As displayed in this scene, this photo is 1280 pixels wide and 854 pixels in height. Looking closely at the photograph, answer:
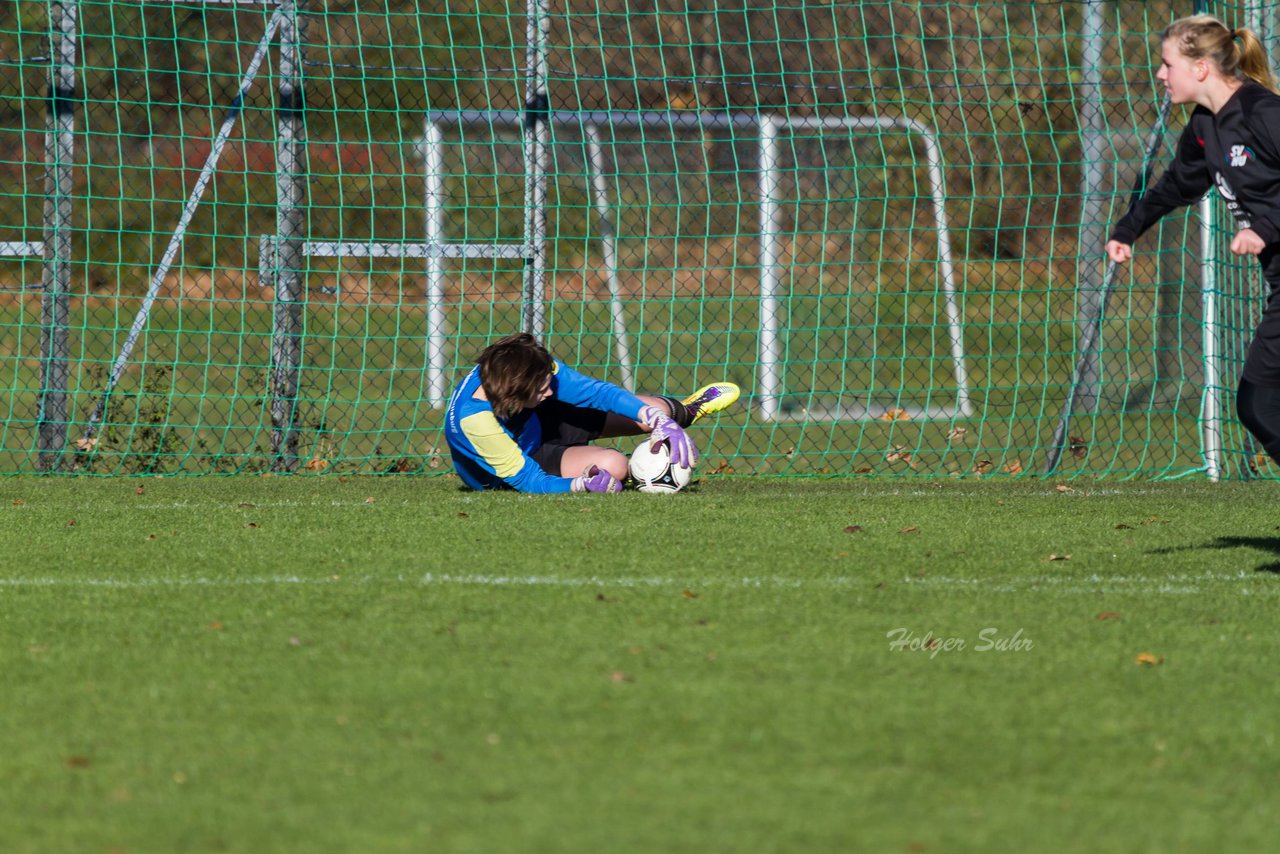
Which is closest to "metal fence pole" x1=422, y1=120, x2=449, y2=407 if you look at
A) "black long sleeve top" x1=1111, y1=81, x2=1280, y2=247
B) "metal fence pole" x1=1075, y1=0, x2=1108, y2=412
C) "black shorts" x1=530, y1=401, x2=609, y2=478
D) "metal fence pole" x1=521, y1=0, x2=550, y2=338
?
"metal fence pole" x1=521, y1=0, x2=550, y2=338

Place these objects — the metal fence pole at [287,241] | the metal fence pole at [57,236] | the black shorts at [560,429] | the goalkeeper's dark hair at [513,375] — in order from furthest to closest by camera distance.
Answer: the metal fence pole at [287,241] < the metal fence pole at [57,236] < the black shorts at [560,429] < the goalkeeper's dark hair at [513,375]

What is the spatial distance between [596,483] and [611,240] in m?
3.04

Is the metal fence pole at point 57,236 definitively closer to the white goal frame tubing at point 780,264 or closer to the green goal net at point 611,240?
the green goal net at point 611,240

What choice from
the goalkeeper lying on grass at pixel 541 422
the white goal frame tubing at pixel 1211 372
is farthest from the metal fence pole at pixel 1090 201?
the goalkeeper lying on grass at pixel 541 422

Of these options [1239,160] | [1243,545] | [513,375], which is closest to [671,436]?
[513,375]

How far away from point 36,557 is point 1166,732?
3788mm

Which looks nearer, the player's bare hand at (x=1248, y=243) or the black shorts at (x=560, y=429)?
the player's bare hand at (x=1248, y=243)

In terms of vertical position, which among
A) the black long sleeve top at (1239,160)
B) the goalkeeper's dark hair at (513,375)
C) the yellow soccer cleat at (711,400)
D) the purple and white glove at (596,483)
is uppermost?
the black long sleeve top at (1239,160)

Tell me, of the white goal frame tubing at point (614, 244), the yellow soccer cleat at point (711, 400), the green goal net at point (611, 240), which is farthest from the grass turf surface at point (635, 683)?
the white goal frame tubing at point (614, 244)

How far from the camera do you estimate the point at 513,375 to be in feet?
22.0

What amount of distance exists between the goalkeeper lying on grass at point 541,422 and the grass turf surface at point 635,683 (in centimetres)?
75

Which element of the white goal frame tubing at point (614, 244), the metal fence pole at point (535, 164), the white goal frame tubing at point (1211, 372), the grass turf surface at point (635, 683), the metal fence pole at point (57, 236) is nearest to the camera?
the grass turf surface at point (635, 683)

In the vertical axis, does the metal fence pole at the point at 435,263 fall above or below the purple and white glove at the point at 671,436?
above

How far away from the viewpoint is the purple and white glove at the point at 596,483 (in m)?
6.94
